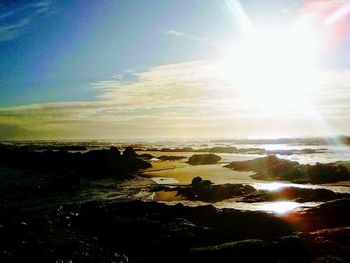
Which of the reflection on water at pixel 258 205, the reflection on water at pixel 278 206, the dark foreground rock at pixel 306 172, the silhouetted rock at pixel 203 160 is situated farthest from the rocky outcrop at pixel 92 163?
the reflection on water at pixel 278 206

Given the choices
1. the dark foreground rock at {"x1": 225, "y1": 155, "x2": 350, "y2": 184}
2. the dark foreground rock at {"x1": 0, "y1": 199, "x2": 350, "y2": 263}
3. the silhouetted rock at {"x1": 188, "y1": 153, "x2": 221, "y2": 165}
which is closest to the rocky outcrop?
the silhouetted rock at {"x1": 188, "y1": 153, "x2": 221, "y2": 165}

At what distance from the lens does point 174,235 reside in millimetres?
15070

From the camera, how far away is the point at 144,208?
63.1ft

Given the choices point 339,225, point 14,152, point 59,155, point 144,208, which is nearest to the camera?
point 339,225

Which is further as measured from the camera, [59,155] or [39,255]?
[59,155]

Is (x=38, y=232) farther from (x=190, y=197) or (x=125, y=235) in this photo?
(x=190, y=197)

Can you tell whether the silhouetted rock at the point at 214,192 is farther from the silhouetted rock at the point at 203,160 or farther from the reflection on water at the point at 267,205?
the silhouetted rock at the point at 203,160

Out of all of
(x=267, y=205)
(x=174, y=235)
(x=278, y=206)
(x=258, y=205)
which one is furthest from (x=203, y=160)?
(x=174, y=235)

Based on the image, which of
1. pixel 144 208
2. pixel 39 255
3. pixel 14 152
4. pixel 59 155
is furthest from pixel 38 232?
pixel 14 152

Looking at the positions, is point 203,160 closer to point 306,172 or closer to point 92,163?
point 92,163

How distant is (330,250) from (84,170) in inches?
1654

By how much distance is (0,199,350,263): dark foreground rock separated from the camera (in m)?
13.0

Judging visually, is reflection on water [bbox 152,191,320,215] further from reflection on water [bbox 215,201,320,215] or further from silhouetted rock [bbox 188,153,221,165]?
silhouetted rock [bbox 188,153,221,165]

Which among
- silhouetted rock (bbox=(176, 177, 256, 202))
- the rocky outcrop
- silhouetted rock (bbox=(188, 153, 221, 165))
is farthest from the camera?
silhouetted rock (bbox=(188, 153, 221, 165))
